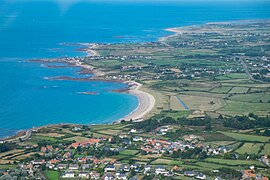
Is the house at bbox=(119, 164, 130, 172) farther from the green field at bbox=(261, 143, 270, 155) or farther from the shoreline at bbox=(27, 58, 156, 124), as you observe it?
the shoreline at bbox=(27, 58, 156, 124)

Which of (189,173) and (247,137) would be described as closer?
(189,173)

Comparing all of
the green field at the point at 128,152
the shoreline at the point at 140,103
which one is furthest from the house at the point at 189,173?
the shoreline at the point at 140,103

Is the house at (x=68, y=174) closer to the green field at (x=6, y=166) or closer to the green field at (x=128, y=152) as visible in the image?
the green field at (x=6, y=166)

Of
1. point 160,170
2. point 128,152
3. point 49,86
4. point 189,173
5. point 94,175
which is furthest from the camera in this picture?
point 49,86

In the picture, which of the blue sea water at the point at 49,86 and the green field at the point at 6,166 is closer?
the green field at the point at 6,166

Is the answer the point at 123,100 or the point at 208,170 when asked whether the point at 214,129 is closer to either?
the point at 208,170

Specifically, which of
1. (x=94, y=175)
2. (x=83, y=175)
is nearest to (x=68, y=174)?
(x=83, y=175)

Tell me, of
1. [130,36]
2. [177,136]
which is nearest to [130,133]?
[177,136]

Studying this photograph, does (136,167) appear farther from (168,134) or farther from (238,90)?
(238,90)
